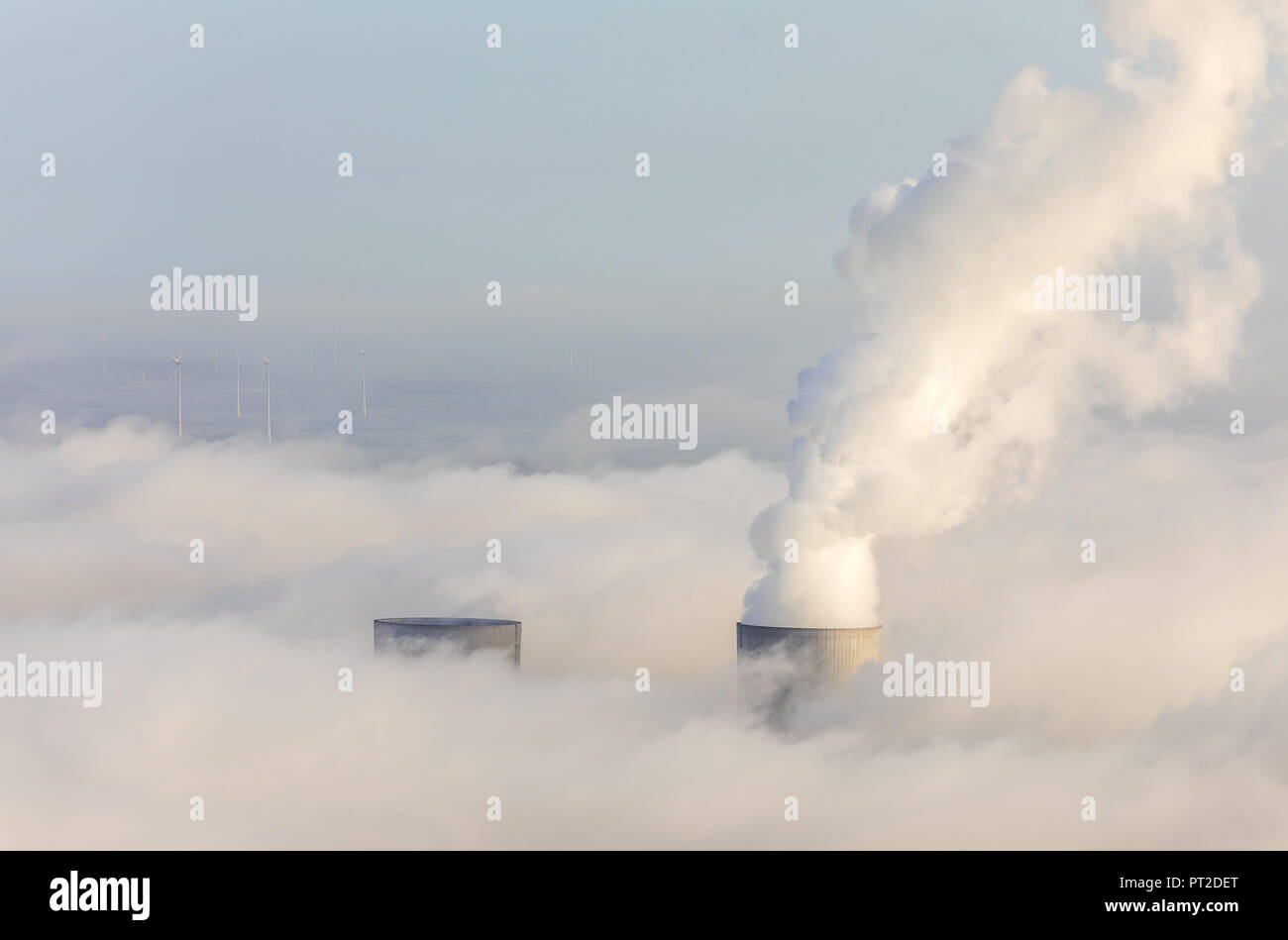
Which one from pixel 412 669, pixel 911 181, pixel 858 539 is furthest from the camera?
pixel 412 669

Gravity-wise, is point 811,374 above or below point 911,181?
below

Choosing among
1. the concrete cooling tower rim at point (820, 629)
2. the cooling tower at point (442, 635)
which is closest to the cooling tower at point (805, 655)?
the concrete cooling tower rim at point (820, 629)

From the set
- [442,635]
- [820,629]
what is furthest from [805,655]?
[442,635]

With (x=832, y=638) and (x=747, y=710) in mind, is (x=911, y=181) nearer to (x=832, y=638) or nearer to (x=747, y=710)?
(x=832, y=638)

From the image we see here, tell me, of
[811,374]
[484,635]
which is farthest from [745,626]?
[484,635]

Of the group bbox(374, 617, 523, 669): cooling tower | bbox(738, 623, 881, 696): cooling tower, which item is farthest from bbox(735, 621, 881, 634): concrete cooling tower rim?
bbox(374, 617, 523, 669): cooling tower

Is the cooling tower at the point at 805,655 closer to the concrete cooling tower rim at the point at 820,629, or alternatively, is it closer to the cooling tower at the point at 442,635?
the concrete cooling tower rim at the point at 820,629
